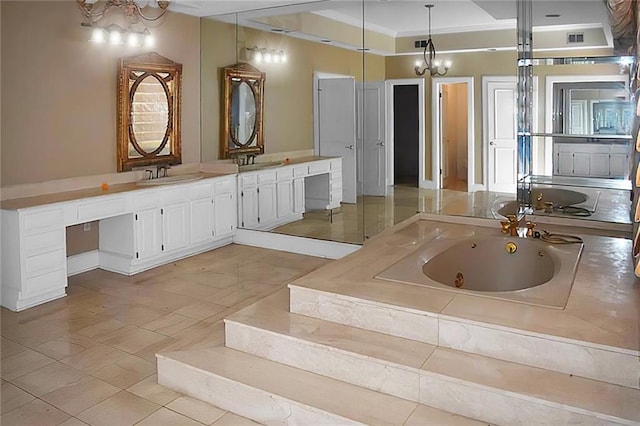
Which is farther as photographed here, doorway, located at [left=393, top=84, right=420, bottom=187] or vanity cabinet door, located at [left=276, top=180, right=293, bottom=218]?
vanity cabinet door, located at [left=276, top=180, right=293, bottom=218]

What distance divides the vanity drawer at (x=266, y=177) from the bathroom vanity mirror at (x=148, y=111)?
874 millimetres

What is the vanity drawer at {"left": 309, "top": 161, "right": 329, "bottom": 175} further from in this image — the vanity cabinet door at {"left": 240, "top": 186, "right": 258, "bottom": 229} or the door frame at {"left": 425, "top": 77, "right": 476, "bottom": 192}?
the door frame at {"left": 425, "top": 77, "right": 476, "bottom": 192}

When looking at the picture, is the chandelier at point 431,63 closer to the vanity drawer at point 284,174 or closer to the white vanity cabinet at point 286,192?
the white vanity cabinet at point 286,192

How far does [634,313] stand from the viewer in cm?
262

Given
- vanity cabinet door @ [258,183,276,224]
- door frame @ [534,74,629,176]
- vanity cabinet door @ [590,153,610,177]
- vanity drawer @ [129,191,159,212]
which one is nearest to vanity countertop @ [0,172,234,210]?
vanity drawer @ [129,191,159,212]

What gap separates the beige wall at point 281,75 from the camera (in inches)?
209

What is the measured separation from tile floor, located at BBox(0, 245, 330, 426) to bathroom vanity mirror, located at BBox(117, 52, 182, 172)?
1118mm

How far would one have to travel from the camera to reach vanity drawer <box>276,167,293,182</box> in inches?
225

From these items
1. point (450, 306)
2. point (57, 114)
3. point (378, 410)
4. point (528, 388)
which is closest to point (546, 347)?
point (528, 388)

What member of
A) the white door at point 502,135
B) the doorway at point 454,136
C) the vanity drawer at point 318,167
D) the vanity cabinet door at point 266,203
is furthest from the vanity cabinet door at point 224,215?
the white door at point 502,135

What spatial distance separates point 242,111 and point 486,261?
3192 mm

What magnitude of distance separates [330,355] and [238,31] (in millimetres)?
4330

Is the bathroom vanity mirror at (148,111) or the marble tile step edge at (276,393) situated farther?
the bathroom vanity mirror at (148,111)

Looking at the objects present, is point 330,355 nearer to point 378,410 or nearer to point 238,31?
point 378,410
